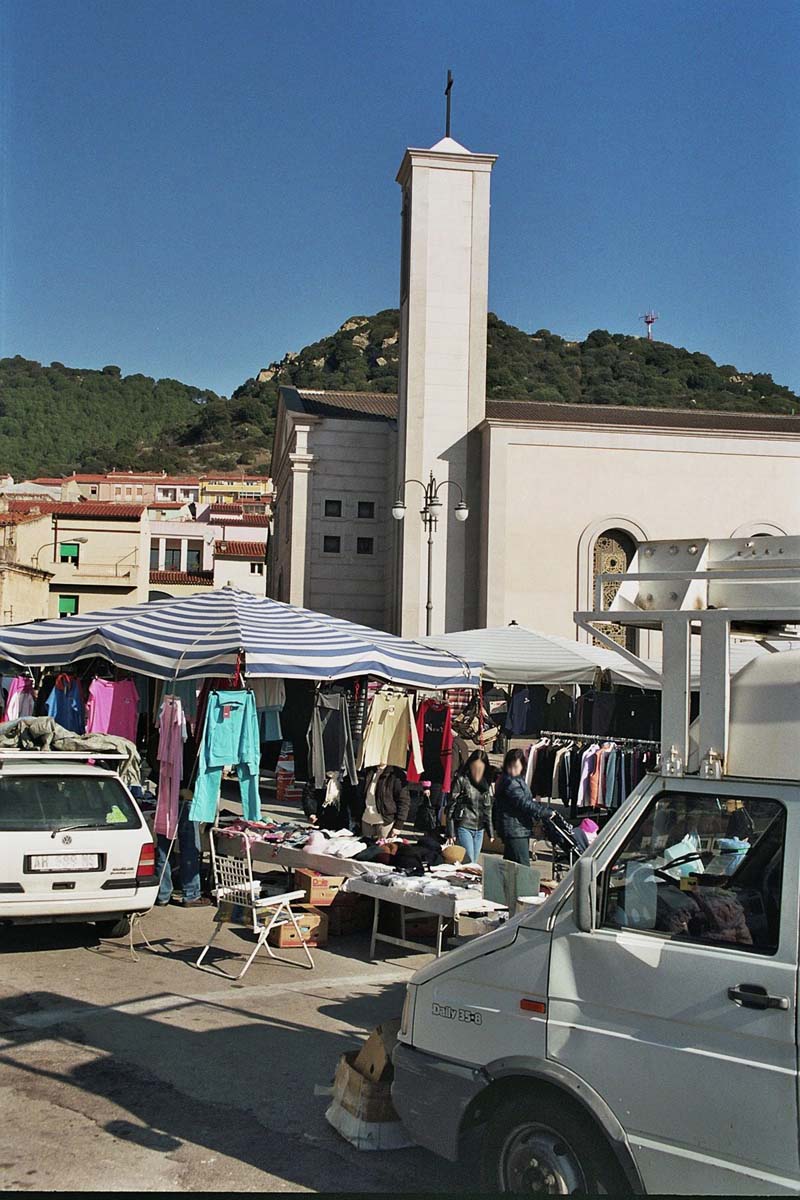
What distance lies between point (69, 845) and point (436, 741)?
277 inches

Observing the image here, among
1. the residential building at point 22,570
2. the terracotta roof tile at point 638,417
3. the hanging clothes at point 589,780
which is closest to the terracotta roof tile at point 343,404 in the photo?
the terracotta roof tile at point 638,417

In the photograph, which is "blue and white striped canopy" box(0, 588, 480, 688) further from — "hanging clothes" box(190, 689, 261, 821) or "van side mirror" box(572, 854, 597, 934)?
"van side mirror" box(572, 854, 597, 934)

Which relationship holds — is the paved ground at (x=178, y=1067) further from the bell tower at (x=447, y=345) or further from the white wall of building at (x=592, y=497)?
the bell tower at (x=447, y=345)

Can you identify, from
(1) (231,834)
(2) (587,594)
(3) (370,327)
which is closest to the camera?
(1) (231,834)

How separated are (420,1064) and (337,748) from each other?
9.96 m

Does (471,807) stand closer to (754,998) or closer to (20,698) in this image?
(20,698)

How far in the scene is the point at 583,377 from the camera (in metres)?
114

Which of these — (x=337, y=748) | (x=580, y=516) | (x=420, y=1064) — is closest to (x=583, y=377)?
(x=580, y=516)

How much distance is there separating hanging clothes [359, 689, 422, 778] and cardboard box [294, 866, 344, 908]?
3.59m

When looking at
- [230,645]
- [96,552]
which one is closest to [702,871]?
[230,645]

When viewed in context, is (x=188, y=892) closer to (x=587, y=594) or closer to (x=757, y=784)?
(x=757, y=784)

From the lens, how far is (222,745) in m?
11.1

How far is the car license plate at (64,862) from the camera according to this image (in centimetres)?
884

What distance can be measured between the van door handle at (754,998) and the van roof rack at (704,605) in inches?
31.9
